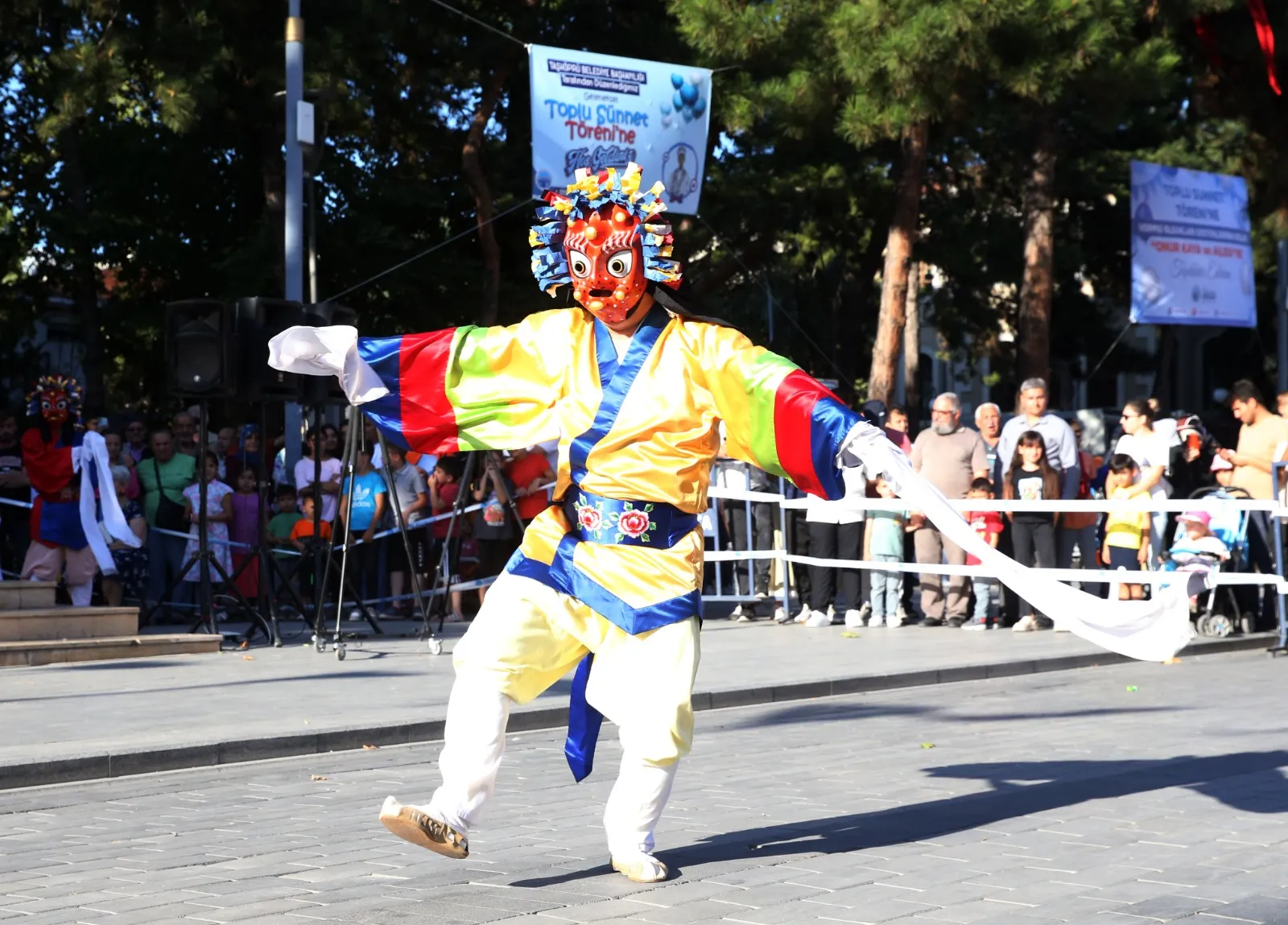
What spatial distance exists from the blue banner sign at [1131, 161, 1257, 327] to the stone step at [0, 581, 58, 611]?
47.3ft

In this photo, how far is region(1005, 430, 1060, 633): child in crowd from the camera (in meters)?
14.5

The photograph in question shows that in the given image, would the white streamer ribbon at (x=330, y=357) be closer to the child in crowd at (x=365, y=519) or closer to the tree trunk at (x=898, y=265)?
the child in crowd at (x=365, y=519)

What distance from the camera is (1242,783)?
298 inches

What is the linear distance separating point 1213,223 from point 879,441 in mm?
19459

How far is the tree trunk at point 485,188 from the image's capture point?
25.0 metres

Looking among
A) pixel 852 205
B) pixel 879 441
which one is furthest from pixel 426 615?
pixel 852 205

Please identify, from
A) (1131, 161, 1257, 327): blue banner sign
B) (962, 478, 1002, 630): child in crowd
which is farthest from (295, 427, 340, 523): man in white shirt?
(1131, 161, 1257, 327): blue banner sign

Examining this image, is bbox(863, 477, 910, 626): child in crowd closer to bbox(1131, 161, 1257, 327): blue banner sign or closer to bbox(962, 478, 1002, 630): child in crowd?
bbox(962, 478, 1002, 630): child in crowd

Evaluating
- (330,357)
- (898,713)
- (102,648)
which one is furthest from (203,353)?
(330,357)

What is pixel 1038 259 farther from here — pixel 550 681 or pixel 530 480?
pixel 550 681

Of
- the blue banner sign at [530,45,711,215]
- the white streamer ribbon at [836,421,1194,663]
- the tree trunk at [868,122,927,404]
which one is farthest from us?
the tree trunk at [868,122,927,404]

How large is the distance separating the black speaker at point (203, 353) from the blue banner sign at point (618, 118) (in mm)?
5980

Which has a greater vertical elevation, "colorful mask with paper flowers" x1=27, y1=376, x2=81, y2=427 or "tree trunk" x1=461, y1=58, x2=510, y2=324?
"tree trunk" x1=461, y1=58, x2=510, y2=324

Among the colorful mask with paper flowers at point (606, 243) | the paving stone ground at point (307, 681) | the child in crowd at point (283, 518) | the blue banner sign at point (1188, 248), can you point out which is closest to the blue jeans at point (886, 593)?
the paving stone ground at point (307, 681)
